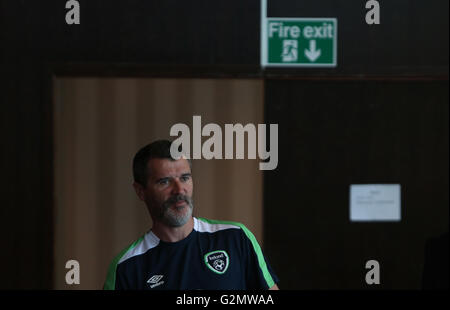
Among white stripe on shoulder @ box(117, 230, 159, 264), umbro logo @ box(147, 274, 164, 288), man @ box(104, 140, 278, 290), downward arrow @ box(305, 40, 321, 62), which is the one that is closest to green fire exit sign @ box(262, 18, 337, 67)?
downward arrow @ box(305, 40, 321, 62)

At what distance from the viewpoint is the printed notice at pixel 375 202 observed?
9.52 feet

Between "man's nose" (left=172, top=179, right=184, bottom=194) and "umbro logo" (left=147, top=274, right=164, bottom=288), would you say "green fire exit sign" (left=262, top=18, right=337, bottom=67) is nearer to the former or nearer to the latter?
"man's nose" (left=172, top=179, right=184, bottom=194)

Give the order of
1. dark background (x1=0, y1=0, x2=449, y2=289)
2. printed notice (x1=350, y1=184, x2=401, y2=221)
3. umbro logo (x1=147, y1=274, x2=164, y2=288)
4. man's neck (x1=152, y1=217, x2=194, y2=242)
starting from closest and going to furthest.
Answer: umbro logo (x1=147, y1=274, x2=164, y2=288) < man's neck (x1=152, y1=217, x2=194, y2=242) < dark background (x1=0, y1=0, x2=449, y2=289) < printed notice (x1=350, y1=184, x2=401, y2=221)

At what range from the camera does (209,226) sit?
1.69 metres

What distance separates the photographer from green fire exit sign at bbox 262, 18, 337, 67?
111 inches

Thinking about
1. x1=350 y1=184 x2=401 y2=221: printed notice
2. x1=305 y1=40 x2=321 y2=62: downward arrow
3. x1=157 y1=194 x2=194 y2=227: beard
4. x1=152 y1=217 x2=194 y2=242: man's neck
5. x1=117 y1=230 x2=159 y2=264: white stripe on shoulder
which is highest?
x1=305 y1=40 x2=321 y2=62: downward arrow

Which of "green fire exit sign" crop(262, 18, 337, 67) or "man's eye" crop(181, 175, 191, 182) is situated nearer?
"man's eye" crop(181, 175, 191, 182)

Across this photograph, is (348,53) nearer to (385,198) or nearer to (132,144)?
(385,198)

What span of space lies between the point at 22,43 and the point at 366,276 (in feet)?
7.21

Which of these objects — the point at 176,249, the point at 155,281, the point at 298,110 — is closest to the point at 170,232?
the point at 176,249

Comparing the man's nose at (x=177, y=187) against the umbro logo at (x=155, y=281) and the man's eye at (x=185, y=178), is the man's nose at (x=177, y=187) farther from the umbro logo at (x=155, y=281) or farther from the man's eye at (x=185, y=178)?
the umbro logo at (x=155, y=281)

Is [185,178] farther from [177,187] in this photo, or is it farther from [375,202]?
[375,202]

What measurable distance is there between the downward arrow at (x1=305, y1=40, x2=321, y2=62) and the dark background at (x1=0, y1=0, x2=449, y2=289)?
0.29ft

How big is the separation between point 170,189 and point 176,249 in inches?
7.0
